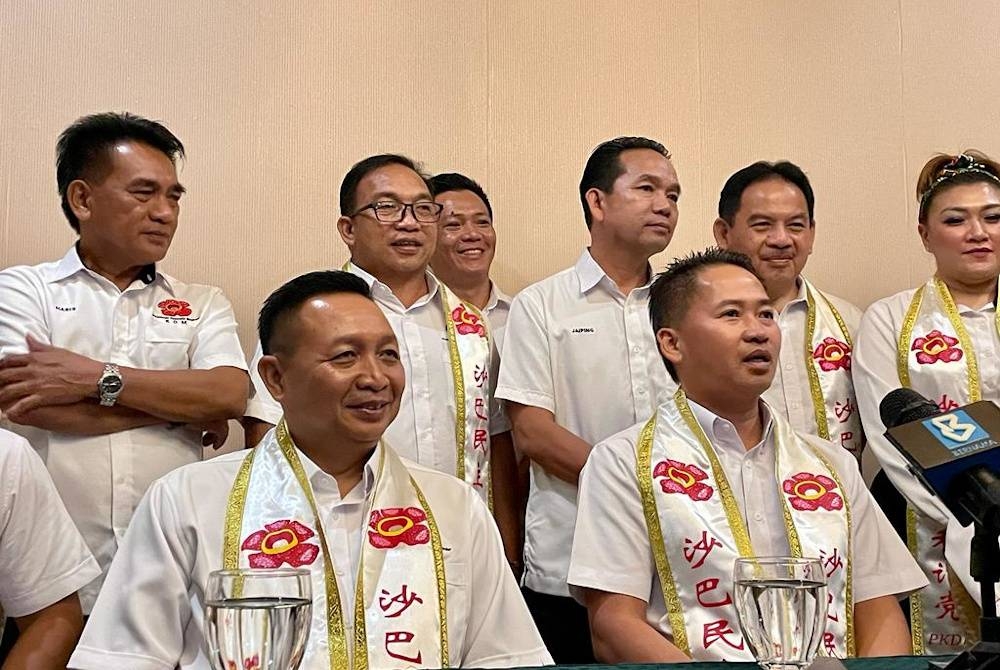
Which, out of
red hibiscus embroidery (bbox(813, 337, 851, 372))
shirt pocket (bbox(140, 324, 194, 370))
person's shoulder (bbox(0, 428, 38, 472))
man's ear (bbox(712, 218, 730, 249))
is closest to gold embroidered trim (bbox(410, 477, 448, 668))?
person's shoulder (bbox(0, 428, 38, 472))

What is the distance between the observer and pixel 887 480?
345cm

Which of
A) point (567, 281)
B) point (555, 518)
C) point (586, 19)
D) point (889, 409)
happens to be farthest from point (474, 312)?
point (889, 409)

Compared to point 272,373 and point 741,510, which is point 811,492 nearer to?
point 741,510

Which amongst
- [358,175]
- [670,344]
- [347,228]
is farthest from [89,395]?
[670,344]

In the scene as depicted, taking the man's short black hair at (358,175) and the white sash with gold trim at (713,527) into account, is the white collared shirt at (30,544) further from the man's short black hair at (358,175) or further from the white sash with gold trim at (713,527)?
the man's short black hair at (358,175)

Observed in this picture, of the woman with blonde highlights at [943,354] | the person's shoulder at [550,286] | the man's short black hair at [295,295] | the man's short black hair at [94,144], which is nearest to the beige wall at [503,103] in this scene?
the man's short black hair at [94,144]

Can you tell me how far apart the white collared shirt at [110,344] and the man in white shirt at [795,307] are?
1.47 metres

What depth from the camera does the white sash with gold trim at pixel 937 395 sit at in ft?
10.2

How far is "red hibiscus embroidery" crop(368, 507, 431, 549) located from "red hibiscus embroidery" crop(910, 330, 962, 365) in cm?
166

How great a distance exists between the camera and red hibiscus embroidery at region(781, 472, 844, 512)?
7.99 ft

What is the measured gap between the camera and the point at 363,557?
2137mm

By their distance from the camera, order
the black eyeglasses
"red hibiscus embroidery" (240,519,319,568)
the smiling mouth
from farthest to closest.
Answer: the black eyeglasses → the smiling mouth → "red hibiscus embroidery" (240,519,319,568)

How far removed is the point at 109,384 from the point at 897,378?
1.99 m

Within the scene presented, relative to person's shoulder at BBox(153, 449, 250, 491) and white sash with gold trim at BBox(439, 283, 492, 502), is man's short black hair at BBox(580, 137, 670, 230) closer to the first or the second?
white sash with gold trim at BBox(439, 283, 492, 502)
